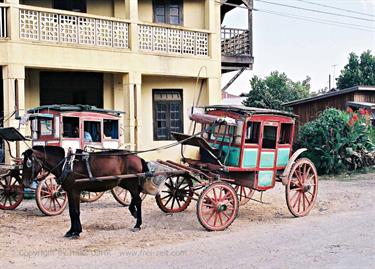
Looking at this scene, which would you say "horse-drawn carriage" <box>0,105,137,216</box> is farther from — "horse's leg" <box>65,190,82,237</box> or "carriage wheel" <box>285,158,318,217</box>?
"carriage wheel" <box>285,158,318,217</box>

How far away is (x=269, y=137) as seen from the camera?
34.1 ft

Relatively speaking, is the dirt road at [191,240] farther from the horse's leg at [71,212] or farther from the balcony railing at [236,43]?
the balcony railing at [236,43]

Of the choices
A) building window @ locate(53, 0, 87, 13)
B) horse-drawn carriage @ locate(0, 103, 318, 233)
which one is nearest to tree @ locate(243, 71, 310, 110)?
building window @ locate(53, 0, 87, 13)

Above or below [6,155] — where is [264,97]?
above

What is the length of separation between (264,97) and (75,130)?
25.5 metres

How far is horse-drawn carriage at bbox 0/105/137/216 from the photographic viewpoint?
10891 millimetres

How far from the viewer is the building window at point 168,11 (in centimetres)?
1911

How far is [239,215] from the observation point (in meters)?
10.6

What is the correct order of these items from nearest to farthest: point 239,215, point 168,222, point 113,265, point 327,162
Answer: point 113,265
point 168,222
point 239,215
point 327,162

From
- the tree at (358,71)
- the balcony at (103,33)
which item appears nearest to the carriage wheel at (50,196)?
the balcony at (103,33)

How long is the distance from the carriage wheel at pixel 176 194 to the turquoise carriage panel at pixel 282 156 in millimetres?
1785

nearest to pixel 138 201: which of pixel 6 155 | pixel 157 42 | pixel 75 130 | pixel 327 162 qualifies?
pixel 75 130

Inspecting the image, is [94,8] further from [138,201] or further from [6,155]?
[138,201]

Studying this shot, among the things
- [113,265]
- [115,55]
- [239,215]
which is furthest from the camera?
[115,55]
